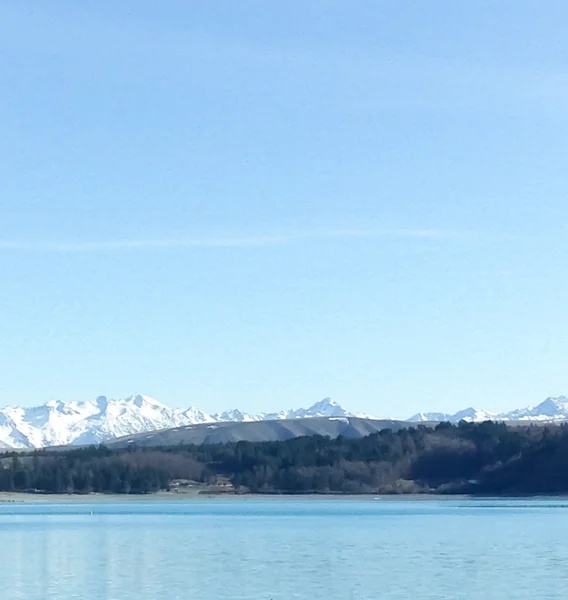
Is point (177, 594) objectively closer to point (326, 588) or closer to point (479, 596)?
point (326, 588)

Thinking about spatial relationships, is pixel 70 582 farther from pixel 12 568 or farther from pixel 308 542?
pixel 308 542

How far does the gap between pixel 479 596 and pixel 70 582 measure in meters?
18.1

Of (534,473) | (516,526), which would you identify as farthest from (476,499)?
(516,526)

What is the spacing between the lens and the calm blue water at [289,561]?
51719mm

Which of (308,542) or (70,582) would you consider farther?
(308,542)

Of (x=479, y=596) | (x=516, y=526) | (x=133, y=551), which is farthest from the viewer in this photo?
(x=516, y=526)

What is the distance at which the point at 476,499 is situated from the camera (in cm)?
18862

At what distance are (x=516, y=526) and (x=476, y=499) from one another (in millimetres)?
93588

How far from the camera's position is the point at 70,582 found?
56.4 metres

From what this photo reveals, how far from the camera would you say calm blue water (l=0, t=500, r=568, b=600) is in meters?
51.7

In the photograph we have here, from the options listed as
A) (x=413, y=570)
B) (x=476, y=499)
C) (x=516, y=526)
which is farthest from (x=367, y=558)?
(x=476, y=499)

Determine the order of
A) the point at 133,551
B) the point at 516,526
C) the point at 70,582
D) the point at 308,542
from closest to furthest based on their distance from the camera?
1. the point at 70,582
2. the point at 133,551
3. the point at 308,542
4. the point at 516,526

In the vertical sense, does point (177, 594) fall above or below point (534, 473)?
below

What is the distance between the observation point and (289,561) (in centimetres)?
6550
